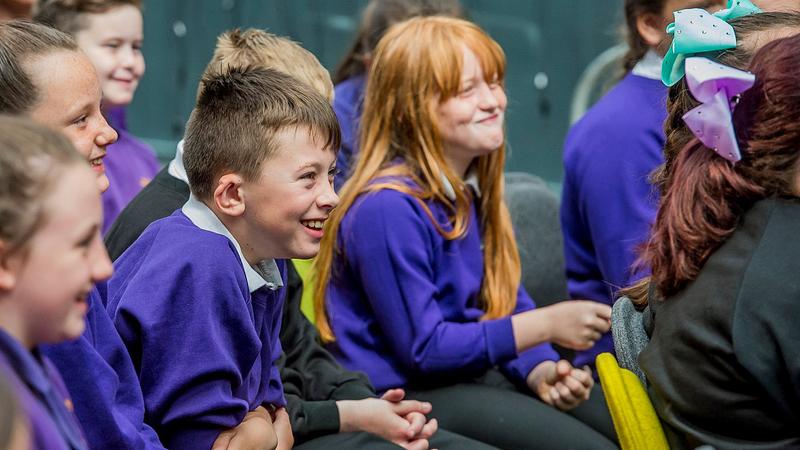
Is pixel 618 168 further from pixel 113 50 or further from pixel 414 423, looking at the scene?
pixel 113 50

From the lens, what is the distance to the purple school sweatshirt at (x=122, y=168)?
3199mm

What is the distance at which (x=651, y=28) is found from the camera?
2857 millimetres

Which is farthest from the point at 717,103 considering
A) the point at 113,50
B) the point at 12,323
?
the point at 113,50

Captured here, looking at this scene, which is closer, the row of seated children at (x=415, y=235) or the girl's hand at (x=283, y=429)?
the girl's hand at (x=283, y=429)

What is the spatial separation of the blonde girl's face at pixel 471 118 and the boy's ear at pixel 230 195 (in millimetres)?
823

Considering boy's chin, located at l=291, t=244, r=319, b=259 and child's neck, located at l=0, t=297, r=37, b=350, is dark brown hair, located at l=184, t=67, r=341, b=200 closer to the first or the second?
boy's chin, located at l=291, t=244, r=319, b=259

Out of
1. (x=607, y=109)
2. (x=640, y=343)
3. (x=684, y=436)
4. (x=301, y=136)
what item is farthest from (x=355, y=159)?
(x=684, y=436)

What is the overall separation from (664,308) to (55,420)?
91 centimetres

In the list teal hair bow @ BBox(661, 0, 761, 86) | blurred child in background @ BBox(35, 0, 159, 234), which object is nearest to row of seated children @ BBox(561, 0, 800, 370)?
teal hair bow @ BBox(661, 0, 761, 86)

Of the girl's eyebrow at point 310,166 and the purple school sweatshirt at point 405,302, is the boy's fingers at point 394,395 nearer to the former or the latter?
the purple school sweatshirt at point 405,302

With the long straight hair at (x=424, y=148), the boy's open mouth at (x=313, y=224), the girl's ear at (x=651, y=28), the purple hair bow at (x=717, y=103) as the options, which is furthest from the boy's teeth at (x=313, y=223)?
the girl's ear at (x=651, y=28)

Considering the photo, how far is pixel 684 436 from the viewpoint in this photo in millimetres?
1721

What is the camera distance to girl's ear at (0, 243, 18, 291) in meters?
1.24

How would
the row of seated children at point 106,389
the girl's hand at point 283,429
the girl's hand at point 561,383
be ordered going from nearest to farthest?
the row of seated children at point 106,389 < the girl's hand at point 283,429 < the girl's hand at point 561,383
